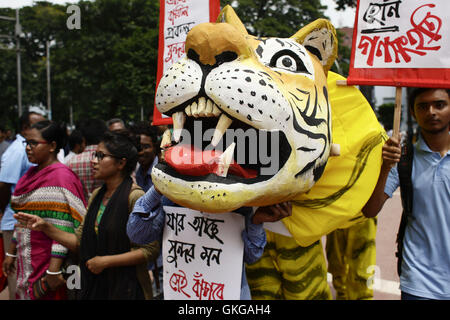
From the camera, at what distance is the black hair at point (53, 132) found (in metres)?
3.26

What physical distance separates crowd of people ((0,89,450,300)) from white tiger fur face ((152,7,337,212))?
0.99ft

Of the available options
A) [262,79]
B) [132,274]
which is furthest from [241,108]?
[132,274]

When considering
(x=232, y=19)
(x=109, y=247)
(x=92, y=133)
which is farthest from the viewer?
(x=92, y=133)

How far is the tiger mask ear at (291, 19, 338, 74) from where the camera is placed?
2.15 meters

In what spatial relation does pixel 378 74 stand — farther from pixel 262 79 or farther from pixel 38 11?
pixel 38 11

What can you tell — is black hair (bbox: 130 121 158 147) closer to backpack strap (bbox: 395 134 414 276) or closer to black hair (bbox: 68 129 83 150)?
black hair (bbox: 68 129 83 150)

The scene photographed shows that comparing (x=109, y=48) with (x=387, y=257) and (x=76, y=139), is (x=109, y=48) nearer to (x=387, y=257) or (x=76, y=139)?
(x=76, y=139)

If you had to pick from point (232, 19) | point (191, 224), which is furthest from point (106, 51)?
point (191, 224)

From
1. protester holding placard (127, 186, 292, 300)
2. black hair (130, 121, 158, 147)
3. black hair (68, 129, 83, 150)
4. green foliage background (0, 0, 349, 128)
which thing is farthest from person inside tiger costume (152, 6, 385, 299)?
green foliage background (0, 0, 349, 128)

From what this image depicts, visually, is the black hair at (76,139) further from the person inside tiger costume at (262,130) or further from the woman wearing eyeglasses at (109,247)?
the person inside tiger costume at (262,130)

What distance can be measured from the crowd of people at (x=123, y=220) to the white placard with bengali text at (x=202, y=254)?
0.07 meters

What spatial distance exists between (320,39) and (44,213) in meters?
2.25

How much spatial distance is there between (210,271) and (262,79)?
1046 mm

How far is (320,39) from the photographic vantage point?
7.16 feet
